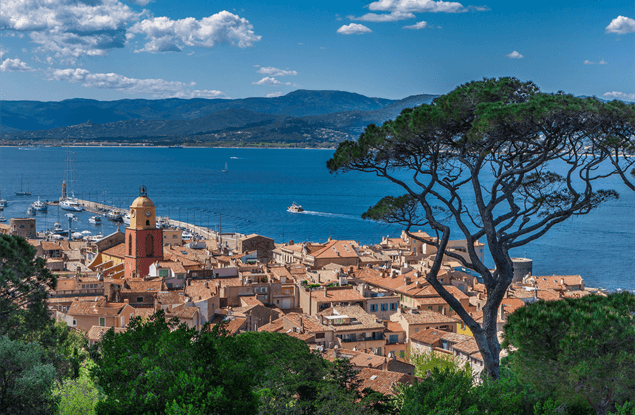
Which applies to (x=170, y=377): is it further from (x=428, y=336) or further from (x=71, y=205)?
(x=71, y=205)

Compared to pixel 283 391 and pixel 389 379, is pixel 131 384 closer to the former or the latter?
pixel 283 391

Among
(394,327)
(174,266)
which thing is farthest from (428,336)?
(174,266)

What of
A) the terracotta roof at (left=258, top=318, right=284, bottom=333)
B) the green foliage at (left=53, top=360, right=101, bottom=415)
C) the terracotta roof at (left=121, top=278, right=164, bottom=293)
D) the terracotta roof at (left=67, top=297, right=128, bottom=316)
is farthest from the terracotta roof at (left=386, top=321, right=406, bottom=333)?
the green foliage at (left=53, top=360, right=101, bottom=415)

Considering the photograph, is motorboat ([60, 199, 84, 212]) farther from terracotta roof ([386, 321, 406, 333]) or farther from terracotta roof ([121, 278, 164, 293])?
terracotta roof ([386, 321, 406, 333])

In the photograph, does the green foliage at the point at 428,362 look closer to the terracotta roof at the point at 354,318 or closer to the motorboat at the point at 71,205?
the terracotta roof at the point at 354,318

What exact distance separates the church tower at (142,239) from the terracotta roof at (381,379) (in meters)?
25.0

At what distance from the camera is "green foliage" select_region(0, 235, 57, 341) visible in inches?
568

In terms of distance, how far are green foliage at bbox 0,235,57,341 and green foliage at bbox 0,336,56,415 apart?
77.1 inches

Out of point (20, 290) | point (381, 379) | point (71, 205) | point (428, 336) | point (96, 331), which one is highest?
point (20, 290)

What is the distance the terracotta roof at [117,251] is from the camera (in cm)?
5126

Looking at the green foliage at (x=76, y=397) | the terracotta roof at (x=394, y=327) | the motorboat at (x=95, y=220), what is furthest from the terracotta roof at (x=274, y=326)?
the motorboat at (x=95, y=220)

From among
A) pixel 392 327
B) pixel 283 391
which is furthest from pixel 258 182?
pixel 283 391

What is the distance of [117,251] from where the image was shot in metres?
52.2

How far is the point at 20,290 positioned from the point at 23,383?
325 cm
